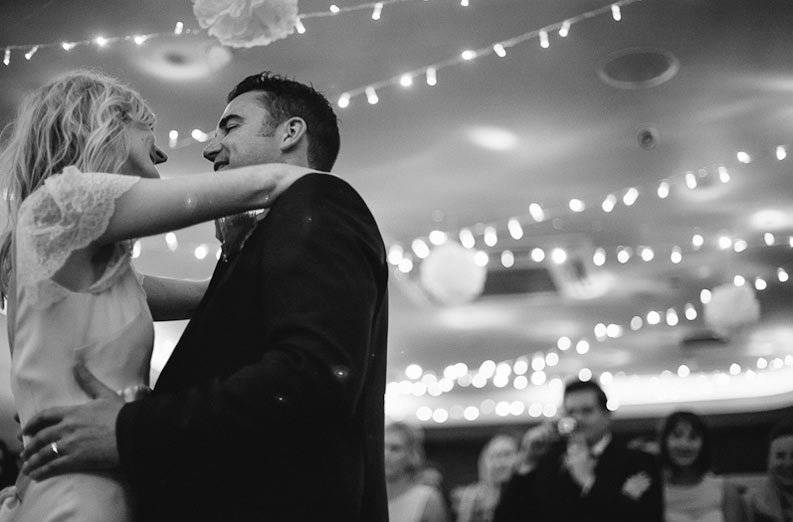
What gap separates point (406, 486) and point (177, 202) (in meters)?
2.92

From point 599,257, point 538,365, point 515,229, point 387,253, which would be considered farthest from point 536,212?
point 538,365

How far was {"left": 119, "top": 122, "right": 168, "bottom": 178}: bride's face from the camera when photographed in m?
1.43

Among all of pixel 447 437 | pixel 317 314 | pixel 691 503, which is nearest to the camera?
pixel 317 314

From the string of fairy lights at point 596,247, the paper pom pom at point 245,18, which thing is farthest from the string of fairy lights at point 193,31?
the string of fairy lights at point 596,247

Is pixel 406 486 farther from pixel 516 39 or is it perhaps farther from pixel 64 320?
pixel 64 320

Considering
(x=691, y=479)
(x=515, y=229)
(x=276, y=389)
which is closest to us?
(x=276, y=389)

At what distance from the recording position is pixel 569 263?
22.2 feet

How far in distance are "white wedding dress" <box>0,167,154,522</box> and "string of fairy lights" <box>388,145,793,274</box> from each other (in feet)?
15.2

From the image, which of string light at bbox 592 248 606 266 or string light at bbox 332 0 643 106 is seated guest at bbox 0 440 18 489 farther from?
string light at bbox 592 248 606 266

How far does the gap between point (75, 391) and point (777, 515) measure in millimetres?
3422

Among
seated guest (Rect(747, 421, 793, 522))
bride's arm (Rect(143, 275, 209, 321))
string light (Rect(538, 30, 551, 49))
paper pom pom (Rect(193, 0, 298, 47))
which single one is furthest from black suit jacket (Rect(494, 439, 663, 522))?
bride's arm (Rect(143, 275, 209, 321))

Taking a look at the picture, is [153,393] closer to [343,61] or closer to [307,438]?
[307,438]

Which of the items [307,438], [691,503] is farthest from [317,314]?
[691,503]

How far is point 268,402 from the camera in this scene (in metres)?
1.10
